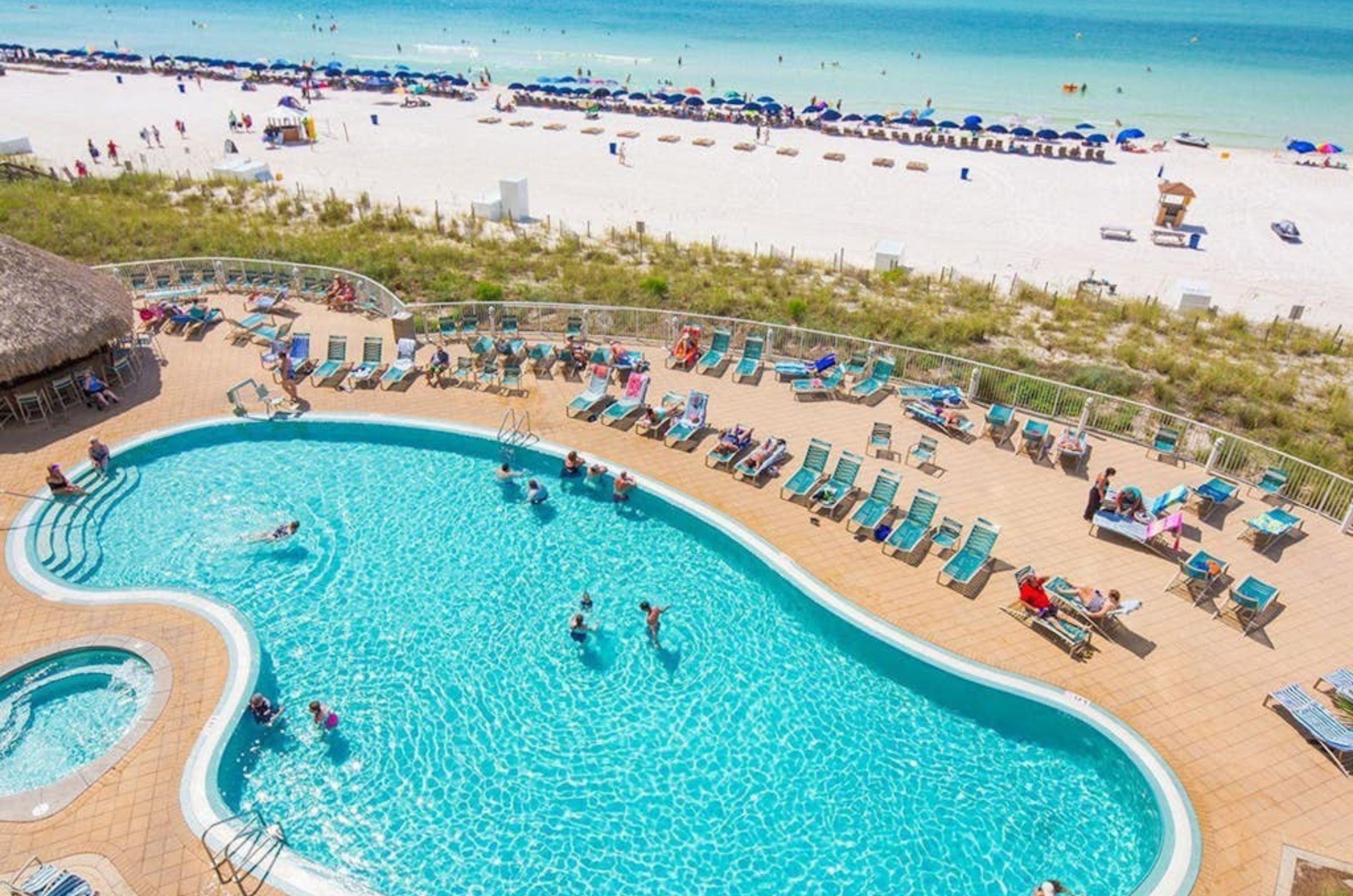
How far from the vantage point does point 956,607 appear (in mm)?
13016

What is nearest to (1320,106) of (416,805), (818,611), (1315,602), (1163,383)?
(1163,383)

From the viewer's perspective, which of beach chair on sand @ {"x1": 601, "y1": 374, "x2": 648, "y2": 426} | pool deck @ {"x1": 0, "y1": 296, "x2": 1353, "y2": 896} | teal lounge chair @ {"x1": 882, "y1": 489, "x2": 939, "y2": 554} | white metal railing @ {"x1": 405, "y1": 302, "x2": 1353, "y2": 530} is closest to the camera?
pool deck @ {"x1": 0, "y1": 296, "x2": 1353, "y2": 896}

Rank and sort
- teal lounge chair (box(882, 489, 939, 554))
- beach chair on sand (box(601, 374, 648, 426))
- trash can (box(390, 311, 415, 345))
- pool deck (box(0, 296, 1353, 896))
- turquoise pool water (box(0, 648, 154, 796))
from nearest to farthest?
pool deck (box(0, 296, 1353, 896)) → turquoise pool water (box(0, 648, 154, 796)) → teal lounge chair (box(882, 489, 939, 554)) → beach chair on sand (box(601, 374, 648, 426)) → trash can (box(390, 311, 415, 345))

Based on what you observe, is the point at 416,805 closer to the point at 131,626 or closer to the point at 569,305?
the point at 131,626

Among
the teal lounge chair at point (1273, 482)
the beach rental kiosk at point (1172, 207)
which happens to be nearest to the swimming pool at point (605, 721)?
the teal lounge chair at point (1273, 482)

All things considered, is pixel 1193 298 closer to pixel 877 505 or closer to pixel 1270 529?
pixel 1270 529

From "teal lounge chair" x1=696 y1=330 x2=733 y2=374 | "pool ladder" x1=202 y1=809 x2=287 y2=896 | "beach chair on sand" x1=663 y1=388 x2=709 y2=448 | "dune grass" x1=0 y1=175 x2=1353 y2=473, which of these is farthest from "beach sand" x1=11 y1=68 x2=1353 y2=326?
"pool ladder" x1=202 y1=809 x2=287 y2=896

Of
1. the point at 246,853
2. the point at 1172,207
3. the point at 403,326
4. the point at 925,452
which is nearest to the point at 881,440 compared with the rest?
the point at 925,452

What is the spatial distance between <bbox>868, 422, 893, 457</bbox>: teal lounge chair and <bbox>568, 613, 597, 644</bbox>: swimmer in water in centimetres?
742

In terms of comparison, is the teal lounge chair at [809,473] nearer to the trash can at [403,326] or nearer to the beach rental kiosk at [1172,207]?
the trash can at [403,326]

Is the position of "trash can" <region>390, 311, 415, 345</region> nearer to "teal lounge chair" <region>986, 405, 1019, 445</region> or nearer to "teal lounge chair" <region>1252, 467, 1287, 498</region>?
"teal lounge chair" <region>986, 405, 1019, 445</region>

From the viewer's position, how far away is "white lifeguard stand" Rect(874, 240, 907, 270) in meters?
30.0

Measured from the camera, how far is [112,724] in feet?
36.1

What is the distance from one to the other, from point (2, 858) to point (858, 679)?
11.2 meters
